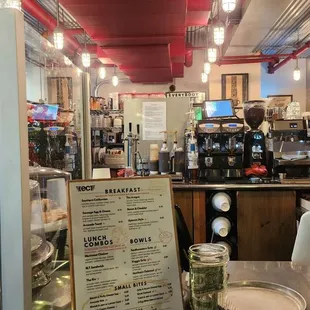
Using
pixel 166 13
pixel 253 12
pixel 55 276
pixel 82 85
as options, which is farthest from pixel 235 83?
pixel 55 276

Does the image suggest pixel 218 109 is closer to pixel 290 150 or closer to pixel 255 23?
pixel 290 150

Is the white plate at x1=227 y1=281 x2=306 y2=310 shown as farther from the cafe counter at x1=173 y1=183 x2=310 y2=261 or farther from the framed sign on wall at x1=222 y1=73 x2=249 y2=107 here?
the framed sign on wall at x1=222 y1=73 x2=249 y2=107

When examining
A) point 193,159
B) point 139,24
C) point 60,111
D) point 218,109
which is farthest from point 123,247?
point 139,24

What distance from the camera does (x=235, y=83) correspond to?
8.96 meters

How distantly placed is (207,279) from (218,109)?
10.2 feet

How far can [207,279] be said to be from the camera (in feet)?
2.99

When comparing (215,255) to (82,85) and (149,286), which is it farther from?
(82,85)

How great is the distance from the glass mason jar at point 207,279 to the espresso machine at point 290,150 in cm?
260

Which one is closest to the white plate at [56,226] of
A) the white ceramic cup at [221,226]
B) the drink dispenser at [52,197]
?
the drink dispenser at [52,197]

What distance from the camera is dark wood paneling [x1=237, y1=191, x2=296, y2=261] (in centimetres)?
324

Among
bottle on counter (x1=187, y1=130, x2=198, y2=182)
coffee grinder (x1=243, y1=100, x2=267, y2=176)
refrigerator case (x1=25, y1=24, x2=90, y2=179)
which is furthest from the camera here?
coffee grinder (x1=243, y1=100, x2=267, y2=176)

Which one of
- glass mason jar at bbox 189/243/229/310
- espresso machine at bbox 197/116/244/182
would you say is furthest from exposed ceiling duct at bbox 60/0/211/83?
glass mason jar at bbox 189/243/229/310

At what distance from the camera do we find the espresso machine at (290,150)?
3.39 metres

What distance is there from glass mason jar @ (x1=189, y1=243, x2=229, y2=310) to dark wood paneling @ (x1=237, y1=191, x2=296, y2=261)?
2414mm
